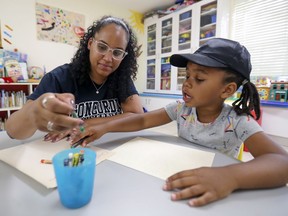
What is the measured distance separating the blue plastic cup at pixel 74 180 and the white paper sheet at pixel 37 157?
0.09 m

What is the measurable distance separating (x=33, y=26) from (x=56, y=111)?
3.03 meters

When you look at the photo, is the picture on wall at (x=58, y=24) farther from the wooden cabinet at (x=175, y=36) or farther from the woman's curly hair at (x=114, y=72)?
the woman's curly hair at (x=114, y=72)

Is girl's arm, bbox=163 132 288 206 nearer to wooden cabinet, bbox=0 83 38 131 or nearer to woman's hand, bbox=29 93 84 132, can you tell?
woman's hand, bbox=29 93 84 132

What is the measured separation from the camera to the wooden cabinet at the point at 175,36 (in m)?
2.82

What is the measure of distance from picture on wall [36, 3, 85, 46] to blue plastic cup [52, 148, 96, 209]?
312 cm

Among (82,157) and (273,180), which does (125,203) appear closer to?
(82,157)

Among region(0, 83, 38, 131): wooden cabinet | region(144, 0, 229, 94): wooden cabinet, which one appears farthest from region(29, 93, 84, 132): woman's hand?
region(0, 83, 38, 131): wooden cabinet

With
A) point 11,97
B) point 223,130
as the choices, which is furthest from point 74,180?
point 11,97

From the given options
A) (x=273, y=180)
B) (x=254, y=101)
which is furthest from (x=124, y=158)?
(x=254, y=101)

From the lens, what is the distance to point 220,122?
79 cm

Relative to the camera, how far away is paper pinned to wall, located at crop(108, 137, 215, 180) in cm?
53

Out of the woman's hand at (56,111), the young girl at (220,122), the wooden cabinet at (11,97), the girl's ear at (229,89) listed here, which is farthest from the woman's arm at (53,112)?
the wooden cabinet at (11,97)

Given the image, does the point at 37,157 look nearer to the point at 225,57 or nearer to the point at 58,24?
the point at 225,57

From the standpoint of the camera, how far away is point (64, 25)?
121 inches
